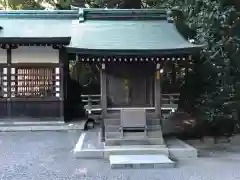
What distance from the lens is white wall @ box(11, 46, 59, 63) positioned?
14.4 meters

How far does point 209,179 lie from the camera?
267 inches

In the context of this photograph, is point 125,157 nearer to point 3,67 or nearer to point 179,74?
point 3,67

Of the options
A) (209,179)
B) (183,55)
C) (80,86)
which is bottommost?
(80,86)

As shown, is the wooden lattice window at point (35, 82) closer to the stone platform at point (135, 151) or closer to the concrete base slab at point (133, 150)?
the stone platform at point (135, 151)

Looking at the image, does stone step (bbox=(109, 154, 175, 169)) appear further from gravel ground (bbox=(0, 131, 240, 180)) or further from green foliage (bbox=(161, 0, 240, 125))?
green foliage (bbox=(161, 0, 240, 125))

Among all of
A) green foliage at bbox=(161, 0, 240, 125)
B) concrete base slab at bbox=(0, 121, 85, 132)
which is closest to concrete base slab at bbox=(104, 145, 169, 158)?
green foliage at bbox=(161, 0, 240, 125)

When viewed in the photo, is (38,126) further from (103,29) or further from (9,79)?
(103,29)

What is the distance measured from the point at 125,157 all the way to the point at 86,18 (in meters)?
5.46

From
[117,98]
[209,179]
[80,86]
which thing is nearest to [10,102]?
[80,86]

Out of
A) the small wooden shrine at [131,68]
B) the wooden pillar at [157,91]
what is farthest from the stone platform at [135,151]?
the wooden pillar at [157,91]

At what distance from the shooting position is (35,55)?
47.3ft

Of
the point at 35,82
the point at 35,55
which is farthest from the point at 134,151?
the point at 35,55

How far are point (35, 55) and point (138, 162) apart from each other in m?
7.85

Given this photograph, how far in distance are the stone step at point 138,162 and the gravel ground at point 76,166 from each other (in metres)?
0.21
